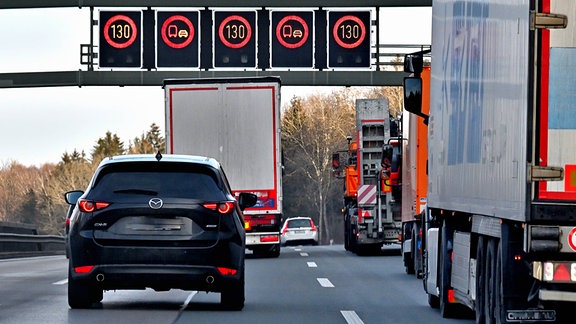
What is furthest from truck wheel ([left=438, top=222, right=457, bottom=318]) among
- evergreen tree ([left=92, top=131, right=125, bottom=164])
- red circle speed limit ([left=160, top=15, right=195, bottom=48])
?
evergreen tree ([left=92, top=131, right=125, bottom=164])

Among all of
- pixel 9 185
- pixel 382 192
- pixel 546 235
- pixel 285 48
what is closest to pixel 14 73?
pixel 285 48

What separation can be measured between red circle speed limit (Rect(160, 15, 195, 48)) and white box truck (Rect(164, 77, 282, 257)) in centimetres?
476

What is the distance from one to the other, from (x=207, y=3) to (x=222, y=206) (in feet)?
68.8

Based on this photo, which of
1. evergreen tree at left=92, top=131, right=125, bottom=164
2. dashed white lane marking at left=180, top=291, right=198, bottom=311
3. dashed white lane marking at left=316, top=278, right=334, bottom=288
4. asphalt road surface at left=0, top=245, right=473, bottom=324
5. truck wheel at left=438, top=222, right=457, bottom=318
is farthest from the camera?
evergreen tree at left=92, top=131, right=125, bottom=164

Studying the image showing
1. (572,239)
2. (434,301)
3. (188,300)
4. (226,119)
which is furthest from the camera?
(226,119)

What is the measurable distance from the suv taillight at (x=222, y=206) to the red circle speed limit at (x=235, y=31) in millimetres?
21074

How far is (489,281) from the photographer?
12164 mm

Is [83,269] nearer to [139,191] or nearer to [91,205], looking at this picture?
[91,205]

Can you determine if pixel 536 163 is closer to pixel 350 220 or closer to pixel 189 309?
pixel 189 309

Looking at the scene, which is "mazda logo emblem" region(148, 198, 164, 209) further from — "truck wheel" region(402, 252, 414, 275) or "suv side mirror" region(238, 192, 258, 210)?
"truck wheel" region(402, 252, 414, 275)

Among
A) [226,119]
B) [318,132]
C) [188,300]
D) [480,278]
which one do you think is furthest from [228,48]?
[318,132]

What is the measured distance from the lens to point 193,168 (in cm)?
1570

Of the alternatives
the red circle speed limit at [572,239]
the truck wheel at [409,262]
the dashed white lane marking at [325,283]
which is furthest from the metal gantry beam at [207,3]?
the red circle speed limit at [572,239]

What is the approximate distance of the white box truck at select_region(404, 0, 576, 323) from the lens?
33.0ft
